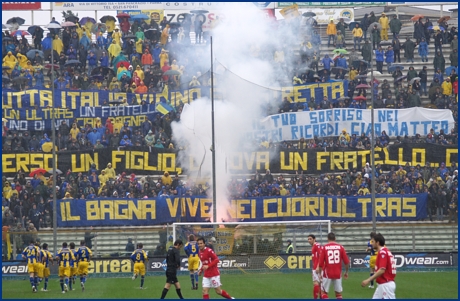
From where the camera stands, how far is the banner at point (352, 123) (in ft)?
124

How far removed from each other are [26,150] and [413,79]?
18335 mm

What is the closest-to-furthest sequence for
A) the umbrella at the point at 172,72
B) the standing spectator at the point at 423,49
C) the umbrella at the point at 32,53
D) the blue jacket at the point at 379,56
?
the umbrella at the point at 172,72 < the umbrella at the point at 32,53 < the blue jacket at the point at 379,56 < the standing spectator at the point at 423,49

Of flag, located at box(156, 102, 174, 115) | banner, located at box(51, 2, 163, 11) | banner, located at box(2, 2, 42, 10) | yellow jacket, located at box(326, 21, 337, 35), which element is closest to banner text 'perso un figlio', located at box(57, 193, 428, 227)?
flag, located at box(156, 102, 174, 115)

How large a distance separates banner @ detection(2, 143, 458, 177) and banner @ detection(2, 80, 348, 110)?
3.49 meters

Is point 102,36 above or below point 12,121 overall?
above

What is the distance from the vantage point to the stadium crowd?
3403 cm

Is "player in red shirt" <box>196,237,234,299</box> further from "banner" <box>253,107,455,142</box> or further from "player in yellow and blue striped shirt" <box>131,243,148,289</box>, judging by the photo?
"banner" <box>253,107,455,142</box>

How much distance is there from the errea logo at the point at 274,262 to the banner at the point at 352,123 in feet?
27.0

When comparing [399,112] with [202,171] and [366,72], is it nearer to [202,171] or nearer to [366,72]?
[366,72]

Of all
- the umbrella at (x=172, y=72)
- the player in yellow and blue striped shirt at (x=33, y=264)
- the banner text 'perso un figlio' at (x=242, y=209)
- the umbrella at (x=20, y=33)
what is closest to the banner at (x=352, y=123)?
the banner text 'perso un figlio' at (x=242, y=209)

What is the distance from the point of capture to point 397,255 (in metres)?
30.8

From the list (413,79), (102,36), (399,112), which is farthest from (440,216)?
(102,36)

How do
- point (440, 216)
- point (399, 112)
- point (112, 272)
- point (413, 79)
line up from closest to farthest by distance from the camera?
point (112, 272) → point (440, 216) → point (399, 112) → point (413, 79)

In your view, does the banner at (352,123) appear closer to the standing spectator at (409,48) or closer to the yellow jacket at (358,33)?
the standing spectator at (409,48)
